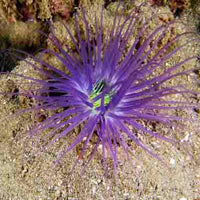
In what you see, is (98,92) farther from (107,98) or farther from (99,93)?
(107,98)

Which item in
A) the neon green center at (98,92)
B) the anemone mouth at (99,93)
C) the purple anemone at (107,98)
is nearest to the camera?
the purple anemone at (107,98)

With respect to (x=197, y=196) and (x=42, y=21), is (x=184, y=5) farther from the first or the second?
(x=197, y=196)

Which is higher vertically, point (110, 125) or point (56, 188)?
point (110, 125)

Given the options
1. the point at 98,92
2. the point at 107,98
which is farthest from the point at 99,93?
the point at 107,98

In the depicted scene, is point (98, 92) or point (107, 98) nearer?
point (107, 98)

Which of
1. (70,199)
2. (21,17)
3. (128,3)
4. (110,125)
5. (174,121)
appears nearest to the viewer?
(70,199)

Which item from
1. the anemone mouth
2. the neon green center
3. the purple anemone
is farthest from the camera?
the neon green center

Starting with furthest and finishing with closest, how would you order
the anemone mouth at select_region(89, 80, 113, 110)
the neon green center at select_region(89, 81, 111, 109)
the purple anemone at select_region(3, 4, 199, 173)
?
the neon green center at select_region(89, 81, 111, 109) → the anemone mouth at select_region(89, 80, 113, 110) → the purple anemone at select_region(3, 4, 199, 173)

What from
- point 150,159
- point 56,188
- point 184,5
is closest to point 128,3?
point 184,5

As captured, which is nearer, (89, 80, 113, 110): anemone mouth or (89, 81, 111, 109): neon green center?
(89, 80, 113, 110): anemone mouth

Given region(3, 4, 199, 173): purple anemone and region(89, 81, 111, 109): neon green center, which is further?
region(89, 81, 111, 109): neon green center

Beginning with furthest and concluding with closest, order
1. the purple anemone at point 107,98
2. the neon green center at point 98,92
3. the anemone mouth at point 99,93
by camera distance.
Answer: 1. the neon green center at point 98,92
2. the anemone mouth at point 99,93
3. the purple anemone at point 107,98
